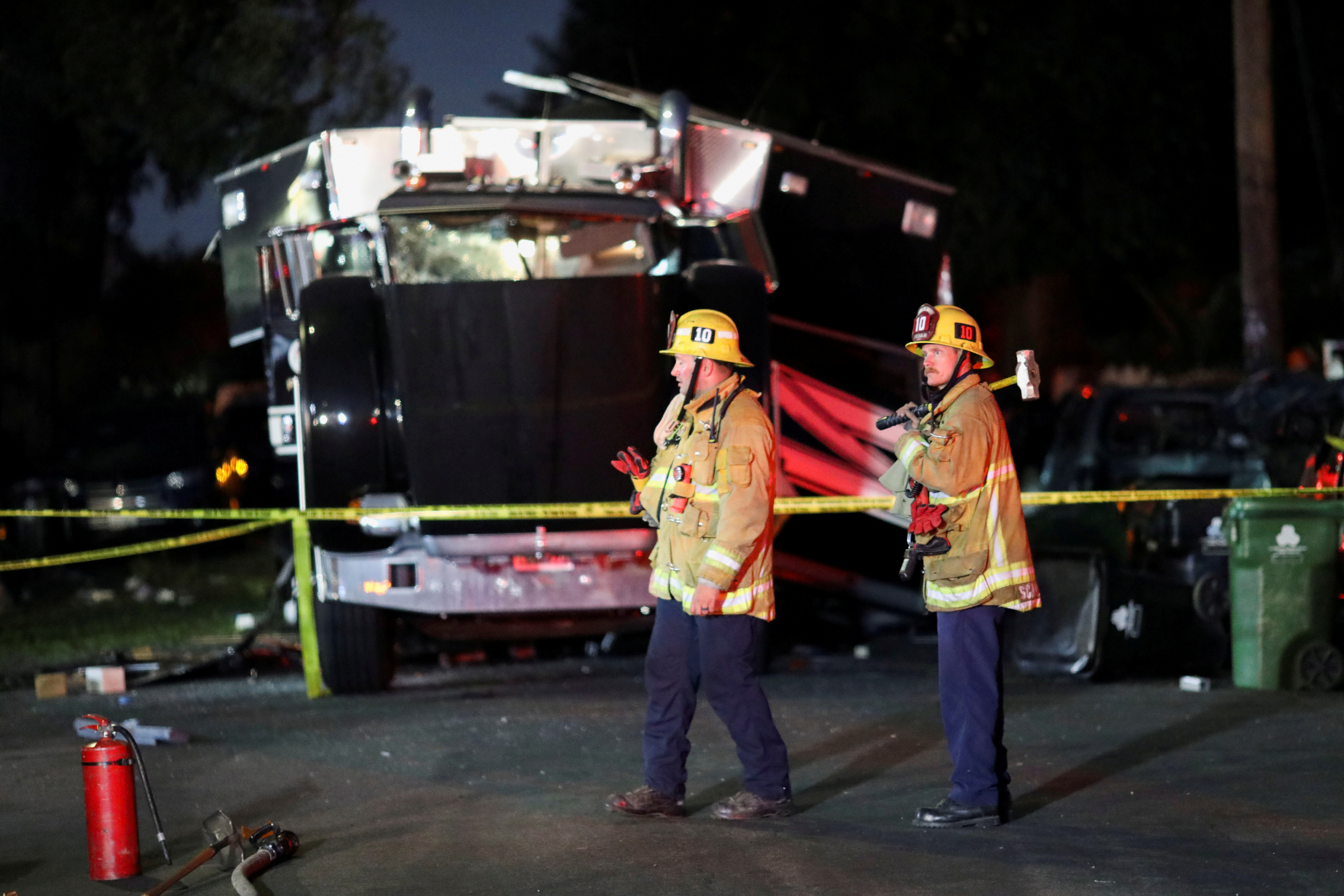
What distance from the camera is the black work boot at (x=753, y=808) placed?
22.0 ft

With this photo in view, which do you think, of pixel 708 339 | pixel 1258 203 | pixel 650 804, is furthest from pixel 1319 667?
pixel 1258 203

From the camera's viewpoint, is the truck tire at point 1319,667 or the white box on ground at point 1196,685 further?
the white box on ground at point 1196,685

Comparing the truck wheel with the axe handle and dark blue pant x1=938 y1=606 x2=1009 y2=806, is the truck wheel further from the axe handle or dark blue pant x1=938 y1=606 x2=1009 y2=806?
dark blue pant x1=938 y1=606 x2=1009 y2=806

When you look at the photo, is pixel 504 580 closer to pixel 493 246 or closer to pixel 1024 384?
pixel 493 246

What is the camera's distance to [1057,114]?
24.3m

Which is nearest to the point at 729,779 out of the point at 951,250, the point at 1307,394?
the point at 1307,394

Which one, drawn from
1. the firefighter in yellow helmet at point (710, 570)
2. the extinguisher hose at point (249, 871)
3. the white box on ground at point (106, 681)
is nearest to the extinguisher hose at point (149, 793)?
the extinguisher hose at point (249, 871)

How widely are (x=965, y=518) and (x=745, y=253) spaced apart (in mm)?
4112

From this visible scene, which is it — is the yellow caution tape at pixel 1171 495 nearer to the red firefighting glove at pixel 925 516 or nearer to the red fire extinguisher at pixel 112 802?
the red firefighting glove at pixel 925 516

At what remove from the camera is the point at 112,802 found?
6031mm

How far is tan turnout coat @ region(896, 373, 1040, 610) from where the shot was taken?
638 cm

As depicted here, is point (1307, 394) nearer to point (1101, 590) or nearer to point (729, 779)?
point (1101, 590)

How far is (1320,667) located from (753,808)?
4238 mm

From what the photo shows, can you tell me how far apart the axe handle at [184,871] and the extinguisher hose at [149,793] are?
0.45ft
